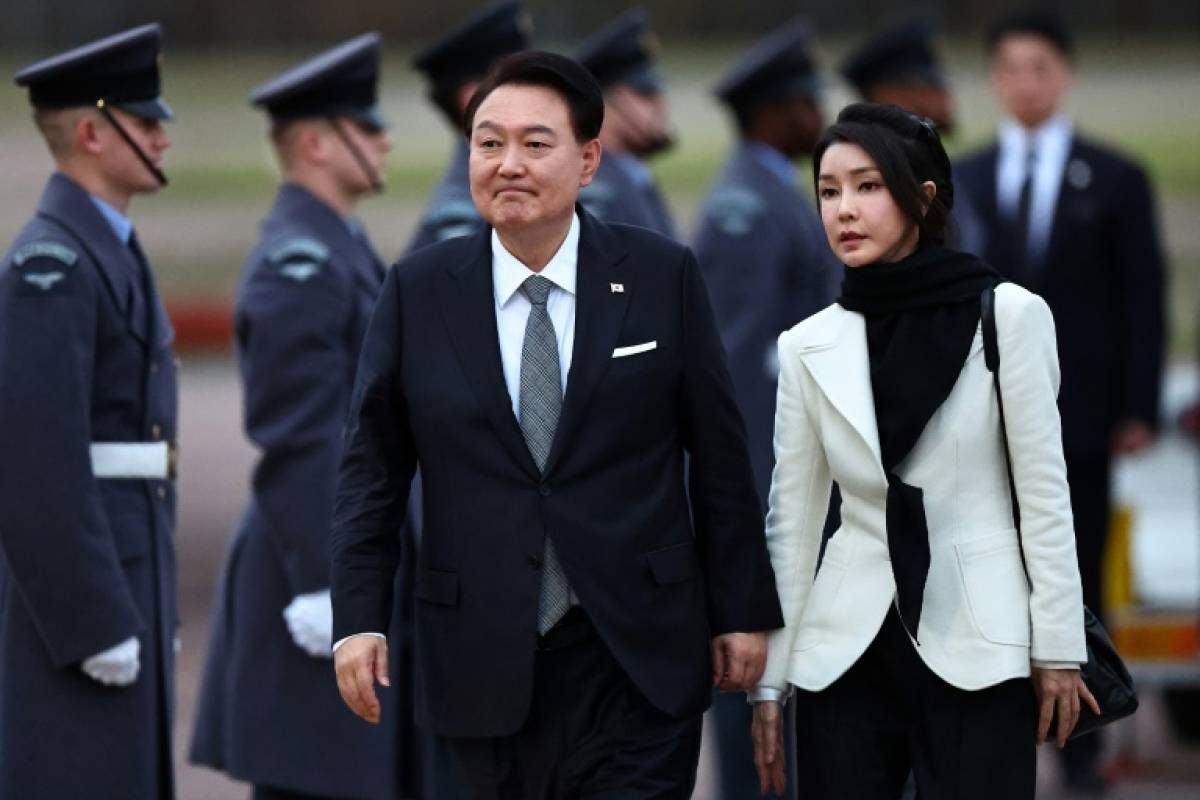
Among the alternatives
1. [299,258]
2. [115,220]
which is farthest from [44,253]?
[299,258]

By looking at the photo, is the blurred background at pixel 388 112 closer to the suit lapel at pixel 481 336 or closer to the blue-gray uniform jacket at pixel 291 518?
the blue-gray uniform jacket at pixel 291 518

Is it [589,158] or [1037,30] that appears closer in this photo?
[589,158]

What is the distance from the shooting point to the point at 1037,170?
24.6ft

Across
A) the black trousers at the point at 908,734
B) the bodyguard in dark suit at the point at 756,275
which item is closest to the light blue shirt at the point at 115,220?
the black trousers at the point at 908,734

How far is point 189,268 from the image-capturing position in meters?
18.5

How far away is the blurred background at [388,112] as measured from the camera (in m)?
15.2

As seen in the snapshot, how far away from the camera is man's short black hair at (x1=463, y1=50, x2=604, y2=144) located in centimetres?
423

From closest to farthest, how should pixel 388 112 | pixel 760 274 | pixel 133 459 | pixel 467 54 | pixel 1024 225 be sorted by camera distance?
pixel 133 459
pixel 467 54
pixel 760 274
pixel 1024 225
pixel 388 112

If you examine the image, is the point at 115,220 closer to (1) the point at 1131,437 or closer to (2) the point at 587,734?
(2) the point at 587,734

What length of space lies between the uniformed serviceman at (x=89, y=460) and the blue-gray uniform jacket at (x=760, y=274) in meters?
1.97

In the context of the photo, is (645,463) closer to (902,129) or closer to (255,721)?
(902,129)

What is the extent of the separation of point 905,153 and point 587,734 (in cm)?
103

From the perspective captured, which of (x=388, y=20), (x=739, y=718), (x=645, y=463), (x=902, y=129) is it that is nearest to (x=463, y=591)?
(x=645, y=463)

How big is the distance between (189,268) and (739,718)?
41.0 feet
